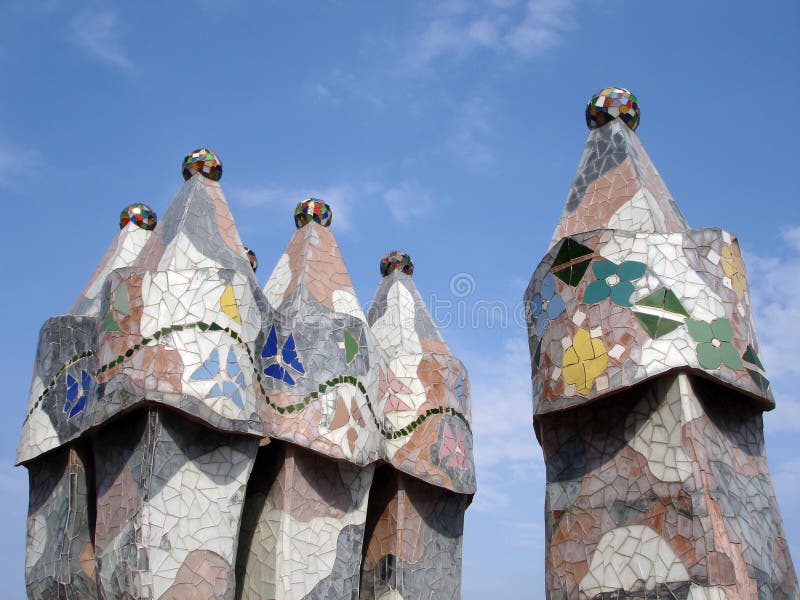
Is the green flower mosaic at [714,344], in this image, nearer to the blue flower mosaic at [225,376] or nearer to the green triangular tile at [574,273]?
the green triangular tile at [574,273]

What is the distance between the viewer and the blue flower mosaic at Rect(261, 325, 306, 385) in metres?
11.6

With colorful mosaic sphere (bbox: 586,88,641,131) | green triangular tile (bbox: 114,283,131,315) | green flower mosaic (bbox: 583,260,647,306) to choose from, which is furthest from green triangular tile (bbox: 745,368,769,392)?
green triangular tile (bbox: 114,283,131,315)

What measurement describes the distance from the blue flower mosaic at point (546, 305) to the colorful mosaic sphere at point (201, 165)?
490 cm

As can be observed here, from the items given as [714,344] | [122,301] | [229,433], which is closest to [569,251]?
[714,344]

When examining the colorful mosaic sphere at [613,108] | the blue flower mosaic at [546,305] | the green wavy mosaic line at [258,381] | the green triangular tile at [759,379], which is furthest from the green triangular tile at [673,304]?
the green wavy mosaic line at [258,381]

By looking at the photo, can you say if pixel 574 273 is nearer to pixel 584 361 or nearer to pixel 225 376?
pixel 584 361

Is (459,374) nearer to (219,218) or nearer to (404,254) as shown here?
(404,254)

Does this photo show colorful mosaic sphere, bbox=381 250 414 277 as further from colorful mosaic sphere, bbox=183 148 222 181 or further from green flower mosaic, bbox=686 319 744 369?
green flower mosaic, bbox=686 319 744 369

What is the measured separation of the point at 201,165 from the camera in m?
12.3

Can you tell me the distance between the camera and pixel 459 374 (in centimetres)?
1452

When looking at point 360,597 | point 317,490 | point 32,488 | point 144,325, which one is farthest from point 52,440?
point 360,597

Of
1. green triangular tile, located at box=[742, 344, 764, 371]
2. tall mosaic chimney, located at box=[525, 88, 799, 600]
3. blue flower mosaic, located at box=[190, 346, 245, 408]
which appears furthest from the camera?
blue flower mosaic, located at box=[190, 346, 245, 408]

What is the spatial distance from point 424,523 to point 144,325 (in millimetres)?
5152

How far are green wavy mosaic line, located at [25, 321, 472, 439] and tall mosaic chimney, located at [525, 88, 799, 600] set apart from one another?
313 centimetres
